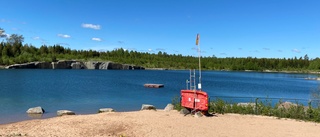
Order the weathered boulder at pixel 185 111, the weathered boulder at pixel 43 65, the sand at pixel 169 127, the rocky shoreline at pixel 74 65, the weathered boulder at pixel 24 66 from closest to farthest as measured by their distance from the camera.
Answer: the sand at pixel 169 127, the weathered boulder at pixel 185 111, the weathered boulder at pixel 24 66, the rocky shoreline at pixel 74 65, the weathered boulder at pixel 43 65

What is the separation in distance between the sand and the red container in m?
0.90

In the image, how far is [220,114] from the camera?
21.2 metres

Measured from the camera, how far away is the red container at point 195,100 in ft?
65.9

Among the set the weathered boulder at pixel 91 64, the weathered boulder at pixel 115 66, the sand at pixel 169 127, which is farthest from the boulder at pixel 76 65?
the sand at pixel 169 127

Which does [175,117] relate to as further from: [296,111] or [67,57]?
[67,57]

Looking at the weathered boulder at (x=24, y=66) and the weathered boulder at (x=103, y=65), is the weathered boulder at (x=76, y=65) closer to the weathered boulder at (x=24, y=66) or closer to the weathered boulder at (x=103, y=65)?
the weathered boulder at (x=103, y=65)

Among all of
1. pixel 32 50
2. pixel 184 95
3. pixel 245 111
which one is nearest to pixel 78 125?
pixel 184 95

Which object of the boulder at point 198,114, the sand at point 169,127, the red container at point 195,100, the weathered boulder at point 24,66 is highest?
the weathered boulder at point 24,66

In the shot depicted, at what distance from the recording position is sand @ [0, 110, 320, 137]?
15.0 metres

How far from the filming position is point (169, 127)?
54.2 feet

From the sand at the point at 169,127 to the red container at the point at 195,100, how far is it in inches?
35.6

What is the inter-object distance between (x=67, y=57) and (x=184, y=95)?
508ft

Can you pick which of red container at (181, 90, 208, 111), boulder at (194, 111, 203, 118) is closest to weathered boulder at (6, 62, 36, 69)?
red container at (181, 90, 208, 111)

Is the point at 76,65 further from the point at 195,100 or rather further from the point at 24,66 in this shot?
the point at 195,100
